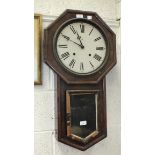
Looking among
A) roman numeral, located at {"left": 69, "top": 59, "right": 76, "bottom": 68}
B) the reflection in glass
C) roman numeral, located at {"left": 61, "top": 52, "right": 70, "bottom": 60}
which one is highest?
roman numeral, located at {"left": 61, "top": 52, "right": 70, "bottom": 60}

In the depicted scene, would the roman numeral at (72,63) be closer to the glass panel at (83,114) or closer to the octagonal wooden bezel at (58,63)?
the octagonal wooden bezel at (58,63)

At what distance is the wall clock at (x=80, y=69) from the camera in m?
1.48

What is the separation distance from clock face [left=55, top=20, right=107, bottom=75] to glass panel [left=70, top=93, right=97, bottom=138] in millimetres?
159

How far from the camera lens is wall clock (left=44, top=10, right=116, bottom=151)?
1.48 metres

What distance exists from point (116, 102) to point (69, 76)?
0.45 meters

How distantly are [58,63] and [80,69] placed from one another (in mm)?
156

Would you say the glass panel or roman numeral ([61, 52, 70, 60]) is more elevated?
roman numeral ([61, 52, 70, 60])

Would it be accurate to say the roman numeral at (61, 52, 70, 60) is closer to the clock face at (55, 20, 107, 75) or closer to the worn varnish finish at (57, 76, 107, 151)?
the clock face at (55, 20, 107, 75)

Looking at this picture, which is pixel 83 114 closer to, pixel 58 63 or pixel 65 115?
pixel 65 115

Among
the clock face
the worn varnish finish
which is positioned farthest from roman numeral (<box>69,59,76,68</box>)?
the worn varnish finish

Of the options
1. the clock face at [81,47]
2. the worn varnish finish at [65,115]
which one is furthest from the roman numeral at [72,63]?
the worn varnish finish at [65,115]

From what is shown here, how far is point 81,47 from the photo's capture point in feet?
5.11
